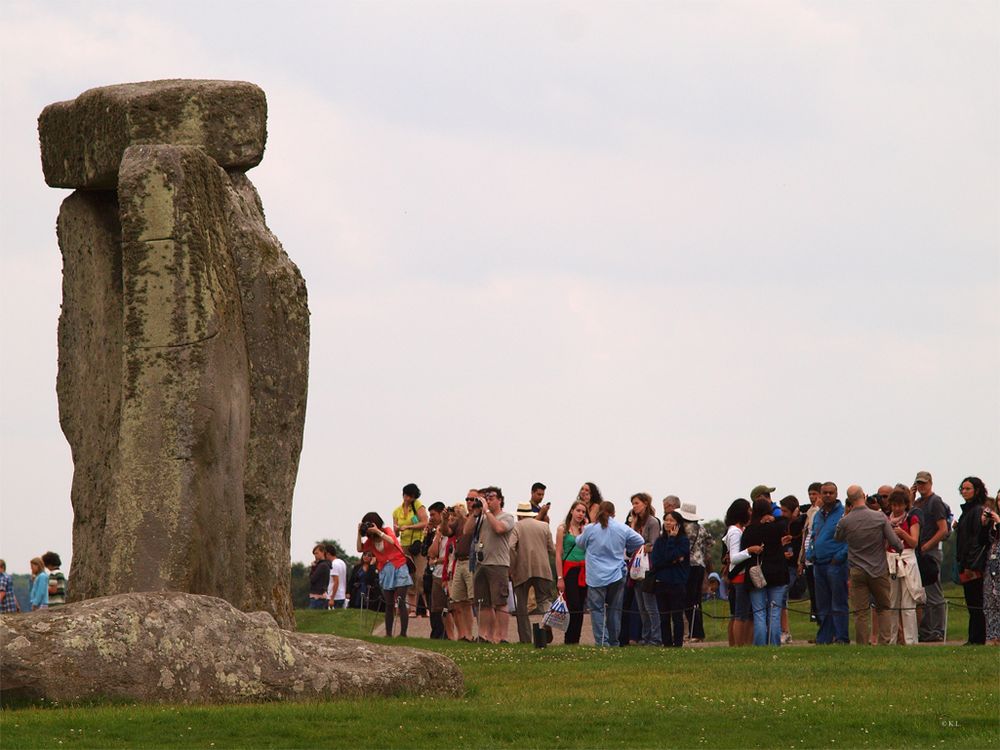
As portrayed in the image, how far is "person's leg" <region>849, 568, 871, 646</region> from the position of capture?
19781 mm

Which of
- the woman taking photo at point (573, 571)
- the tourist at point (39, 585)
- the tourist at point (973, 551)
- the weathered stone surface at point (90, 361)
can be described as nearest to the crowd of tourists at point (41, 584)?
the tourist at point (39, 585)

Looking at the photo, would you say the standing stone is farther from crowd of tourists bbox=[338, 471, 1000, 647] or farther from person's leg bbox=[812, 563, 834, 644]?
person's leg bbox=[812, 563, 834, 644]

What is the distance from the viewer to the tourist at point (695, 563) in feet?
72.3

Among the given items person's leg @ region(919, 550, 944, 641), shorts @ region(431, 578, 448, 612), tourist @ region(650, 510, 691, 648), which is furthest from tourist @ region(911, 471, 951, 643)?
shorts @ region(431, 578, 448, 612)

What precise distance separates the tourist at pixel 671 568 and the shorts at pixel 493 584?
1.90 meters

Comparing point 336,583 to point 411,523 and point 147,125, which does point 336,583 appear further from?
point 147,125

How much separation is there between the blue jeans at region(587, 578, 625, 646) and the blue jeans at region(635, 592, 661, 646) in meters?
0.78

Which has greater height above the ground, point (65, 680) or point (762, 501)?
point (762, 501)

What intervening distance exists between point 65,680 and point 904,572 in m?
11.5

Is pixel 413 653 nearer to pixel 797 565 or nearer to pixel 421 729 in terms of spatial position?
pixel 421 729

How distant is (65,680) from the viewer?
1199 centimetres

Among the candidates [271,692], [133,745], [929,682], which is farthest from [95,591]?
[929,682]

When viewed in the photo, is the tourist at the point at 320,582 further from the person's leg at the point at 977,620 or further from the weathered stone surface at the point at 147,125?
the weathered stone surface at the point at 147,125

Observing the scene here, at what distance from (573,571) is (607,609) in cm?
111
